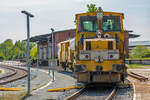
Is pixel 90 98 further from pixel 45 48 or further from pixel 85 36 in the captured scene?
pixel 45 48

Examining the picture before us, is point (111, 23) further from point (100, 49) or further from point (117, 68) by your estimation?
point (117, 68)

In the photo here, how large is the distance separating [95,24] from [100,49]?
1.85 meters

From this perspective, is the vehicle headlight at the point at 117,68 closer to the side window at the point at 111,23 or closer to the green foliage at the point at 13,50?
the side window at the point at 111,23

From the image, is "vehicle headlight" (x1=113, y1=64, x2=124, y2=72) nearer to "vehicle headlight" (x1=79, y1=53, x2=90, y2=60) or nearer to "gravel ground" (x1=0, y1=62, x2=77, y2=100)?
"vehicle headlight" (x1=79, y1=53, x2=90, y2=60)

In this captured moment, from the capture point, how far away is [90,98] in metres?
10.9

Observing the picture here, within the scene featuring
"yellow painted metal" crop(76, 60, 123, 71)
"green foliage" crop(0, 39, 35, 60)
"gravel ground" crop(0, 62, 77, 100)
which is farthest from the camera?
"green foliage" crop(0, 39, 35, 60)

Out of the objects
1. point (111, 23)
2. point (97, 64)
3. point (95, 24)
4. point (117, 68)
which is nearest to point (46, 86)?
point (97, 64)

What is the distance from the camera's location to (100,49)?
1298cm

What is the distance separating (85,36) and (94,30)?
23.2 inches

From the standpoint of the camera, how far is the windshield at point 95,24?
14.1 meters

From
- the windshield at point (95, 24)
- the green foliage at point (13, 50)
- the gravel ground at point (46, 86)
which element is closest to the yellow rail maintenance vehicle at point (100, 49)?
the windshield at point (95, 24)

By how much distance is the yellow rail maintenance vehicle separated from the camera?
497 inches

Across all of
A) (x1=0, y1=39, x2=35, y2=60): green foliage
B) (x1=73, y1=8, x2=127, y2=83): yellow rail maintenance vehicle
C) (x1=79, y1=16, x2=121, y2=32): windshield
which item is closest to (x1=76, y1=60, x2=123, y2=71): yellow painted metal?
(x1=73, y1=8, x2=127, y2=83): yellow rail maintenance vehicle

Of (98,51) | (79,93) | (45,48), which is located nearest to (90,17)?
(98,51)
